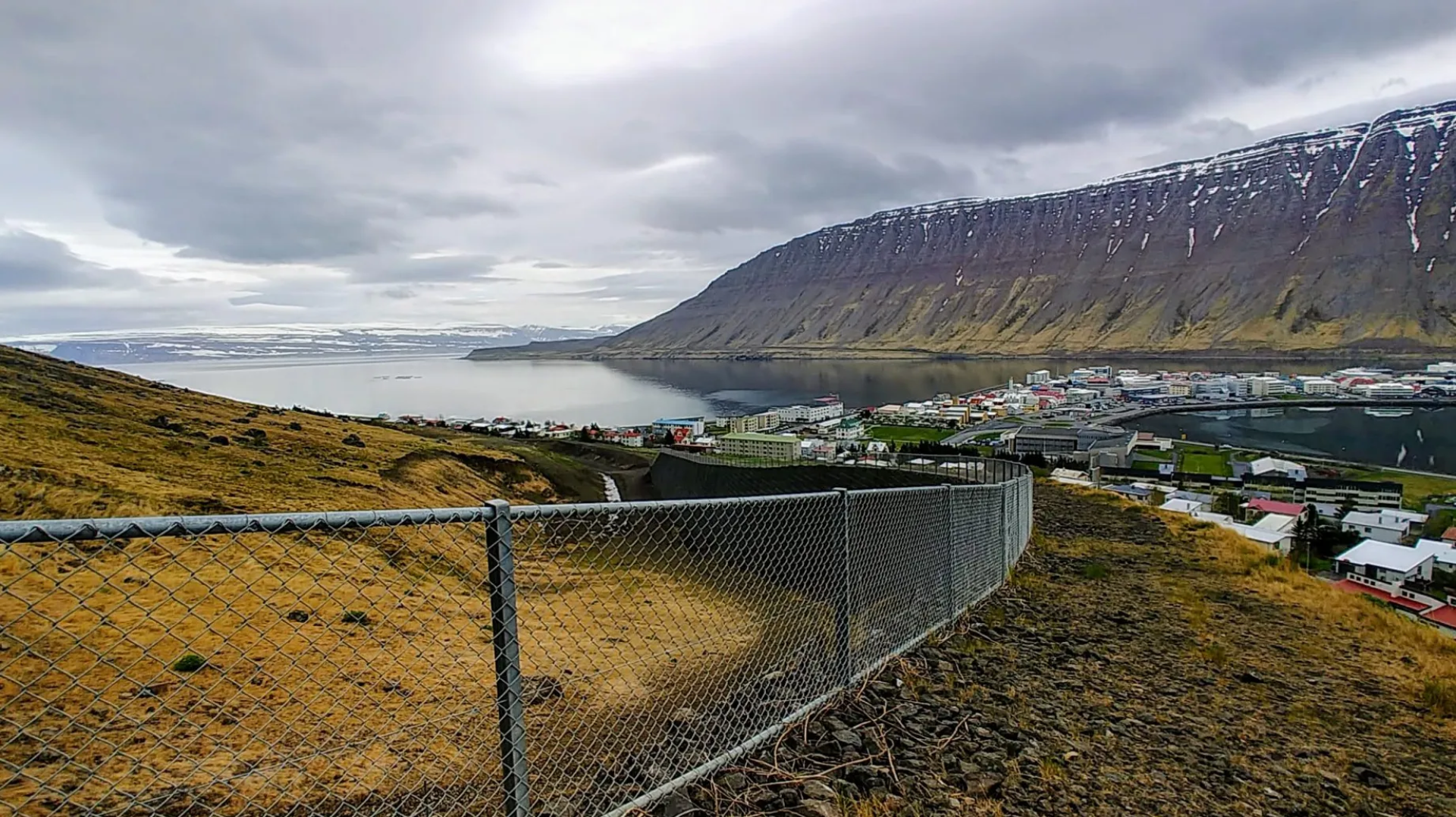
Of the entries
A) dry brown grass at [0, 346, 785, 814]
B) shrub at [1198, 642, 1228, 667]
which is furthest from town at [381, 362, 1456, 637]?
dry brown grass at [0, 346, 785, 814]

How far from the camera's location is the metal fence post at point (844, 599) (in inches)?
160

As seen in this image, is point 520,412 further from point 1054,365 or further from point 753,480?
point 1054,365

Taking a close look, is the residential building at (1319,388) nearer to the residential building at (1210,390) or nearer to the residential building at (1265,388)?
the residential building at (1265,388)

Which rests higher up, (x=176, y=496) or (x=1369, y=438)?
(x=176, y=496)

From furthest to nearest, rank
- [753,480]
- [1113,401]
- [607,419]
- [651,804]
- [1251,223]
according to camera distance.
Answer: [1251,223], [1113,401], [607,419], [753,480], [651,804]

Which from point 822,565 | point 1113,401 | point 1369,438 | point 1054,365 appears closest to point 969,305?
point 1054,365

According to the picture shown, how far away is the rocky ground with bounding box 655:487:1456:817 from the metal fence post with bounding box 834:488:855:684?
0.59 ft

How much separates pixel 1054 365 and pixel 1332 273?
55.9 meters

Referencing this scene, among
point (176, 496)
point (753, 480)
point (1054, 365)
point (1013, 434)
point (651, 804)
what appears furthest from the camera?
point (1054, 365)

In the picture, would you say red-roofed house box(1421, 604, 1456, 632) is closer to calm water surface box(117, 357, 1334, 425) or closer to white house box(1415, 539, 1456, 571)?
white house box(1415, 539, 1456, 571)

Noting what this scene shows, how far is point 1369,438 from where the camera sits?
54.4 meters

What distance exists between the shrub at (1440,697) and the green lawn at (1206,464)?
1605 inches

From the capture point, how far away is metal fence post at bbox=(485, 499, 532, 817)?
2309mm

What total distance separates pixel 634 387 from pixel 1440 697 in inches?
4462
